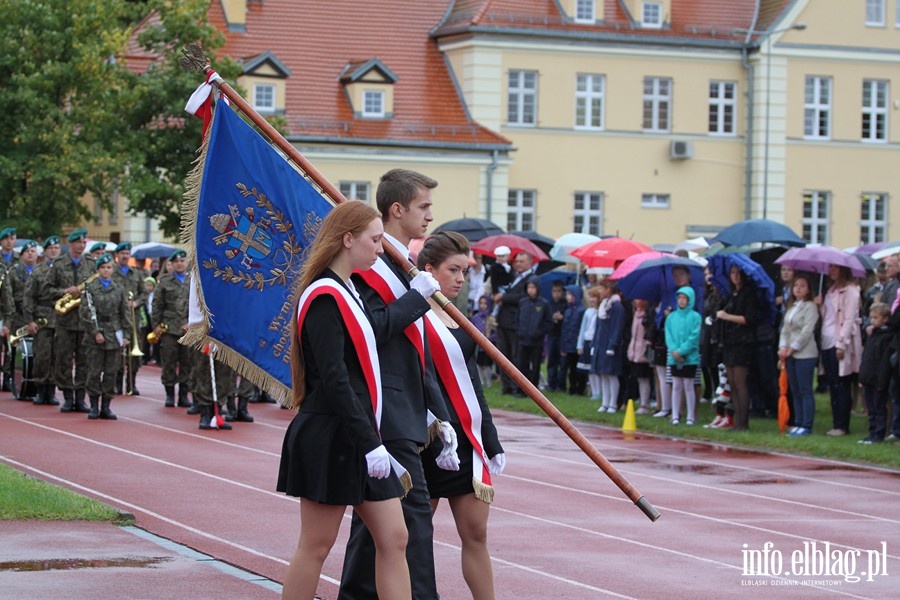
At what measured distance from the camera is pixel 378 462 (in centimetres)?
724

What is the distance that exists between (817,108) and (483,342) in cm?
4699

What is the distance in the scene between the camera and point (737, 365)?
20.0m

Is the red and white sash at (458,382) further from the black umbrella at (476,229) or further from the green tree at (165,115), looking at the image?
the green tree at (165,115)

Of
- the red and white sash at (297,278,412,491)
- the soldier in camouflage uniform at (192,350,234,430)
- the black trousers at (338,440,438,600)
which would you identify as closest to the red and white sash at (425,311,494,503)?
the black trousers at (338,440,438,600)

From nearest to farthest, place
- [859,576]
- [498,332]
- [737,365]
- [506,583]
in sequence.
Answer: [506,583] → [859,576] → [737,365] → [498,332]

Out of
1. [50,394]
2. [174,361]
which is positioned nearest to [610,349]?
[174,361]

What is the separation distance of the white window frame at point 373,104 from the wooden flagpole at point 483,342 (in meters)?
39.9

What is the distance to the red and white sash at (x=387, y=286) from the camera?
785cm

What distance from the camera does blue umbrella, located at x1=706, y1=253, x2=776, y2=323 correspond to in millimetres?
20125

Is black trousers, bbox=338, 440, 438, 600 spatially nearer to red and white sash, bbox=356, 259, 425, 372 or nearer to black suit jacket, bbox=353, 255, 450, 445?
black suit jacket, bbox=353, 255, 450, 445

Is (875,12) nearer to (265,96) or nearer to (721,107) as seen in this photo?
(721,107)

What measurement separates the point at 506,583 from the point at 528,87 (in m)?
41.4

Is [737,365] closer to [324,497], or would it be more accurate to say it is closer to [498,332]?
[498,332]

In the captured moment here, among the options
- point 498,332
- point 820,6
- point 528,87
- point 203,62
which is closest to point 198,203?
point 203,62
